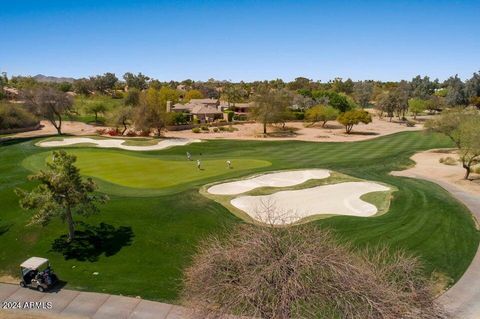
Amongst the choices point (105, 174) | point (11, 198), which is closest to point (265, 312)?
point (11, 198)

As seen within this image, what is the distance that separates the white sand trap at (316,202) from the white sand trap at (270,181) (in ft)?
7.48

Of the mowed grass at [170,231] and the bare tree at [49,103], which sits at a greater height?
the bare tree at [49,103]

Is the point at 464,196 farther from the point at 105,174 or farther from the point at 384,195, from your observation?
→ the point at 105,174

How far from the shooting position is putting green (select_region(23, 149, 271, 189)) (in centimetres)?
3903

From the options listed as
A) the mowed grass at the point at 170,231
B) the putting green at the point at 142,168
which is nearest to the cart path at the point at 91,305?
the mowed grass at the point at 170,231

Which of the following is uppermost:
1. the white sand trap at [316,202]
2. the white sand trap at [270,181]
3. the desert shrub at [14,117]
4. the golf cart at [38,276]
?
the desert shrub at [14,117]

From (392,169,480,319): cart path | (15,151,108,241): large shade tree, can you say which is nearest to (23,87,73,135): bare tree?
(15,151,108,241): large shade tree

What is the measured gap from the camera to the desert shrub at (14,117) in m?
76.2

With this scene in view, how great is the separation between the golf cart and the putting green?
51.8 ft

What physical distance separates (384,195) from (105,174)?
28.8 meters

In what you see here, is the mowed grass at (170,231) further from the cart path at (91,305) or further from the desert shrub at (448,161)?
the desert shrub at (448,161)

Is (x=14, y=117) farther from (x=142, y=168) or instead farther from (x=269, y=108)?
(x=269, y=108)

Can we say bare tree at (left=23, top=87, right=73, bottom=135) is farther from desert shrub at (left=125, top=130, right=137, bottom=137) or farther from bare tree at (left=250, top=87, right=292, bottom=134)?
bare tree at (left=250, top=87, right=292, bottom=134)

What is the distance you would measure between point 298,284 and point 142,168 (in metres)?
33.6
